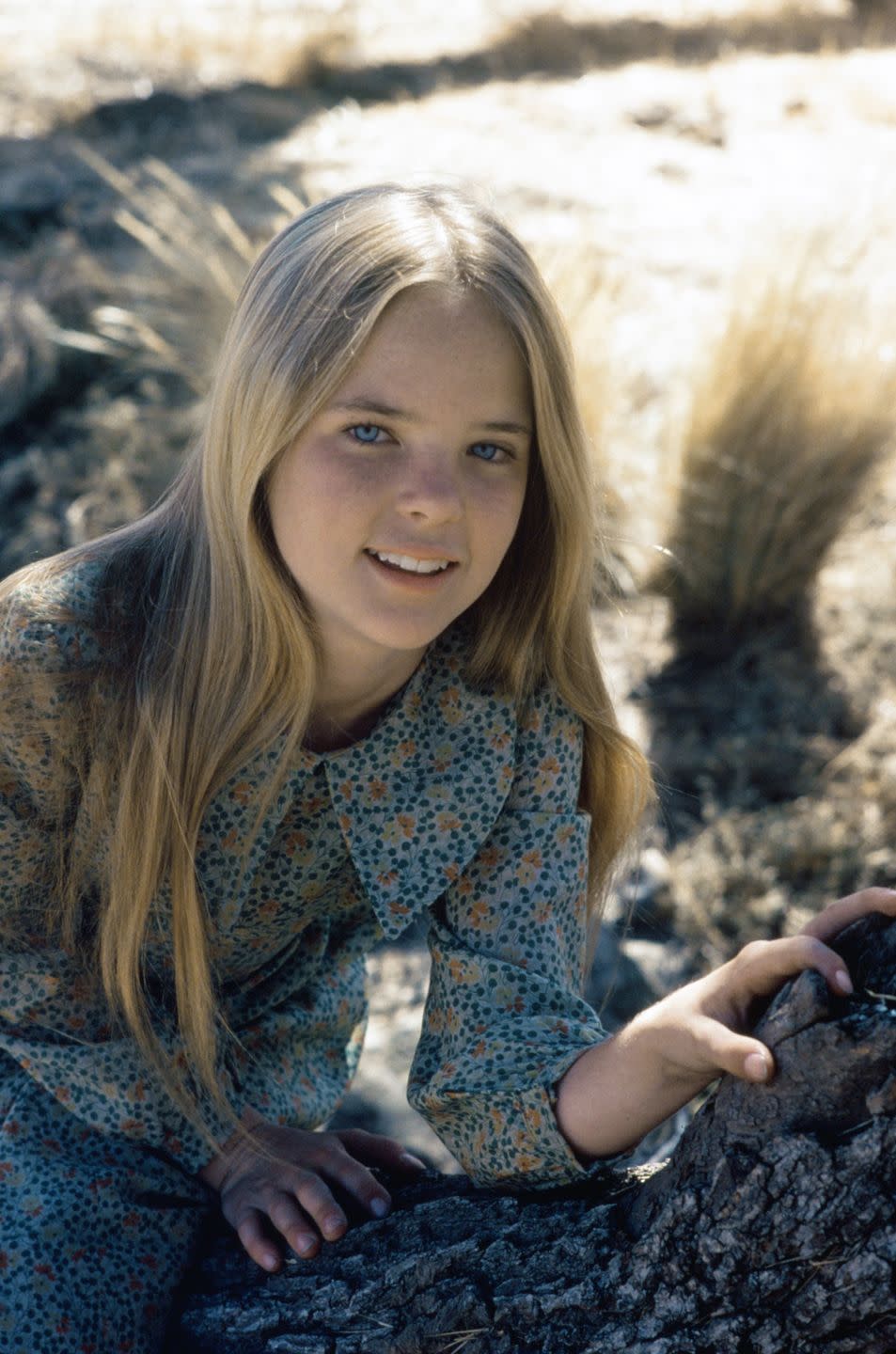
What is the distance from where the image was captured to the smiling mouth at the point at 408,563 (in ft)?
5.62

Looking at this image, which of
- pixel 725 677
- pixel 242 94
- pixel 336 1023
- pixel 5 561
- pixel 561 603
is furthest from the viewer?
pixel 242 94

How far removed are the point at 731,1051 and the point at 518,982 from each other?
41 centimetres

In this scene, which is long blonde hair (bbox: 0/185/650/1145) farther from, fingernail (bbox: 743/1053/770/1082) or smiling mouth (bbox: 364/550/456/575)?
fingernail (bbox: 743/1053/770/1082)

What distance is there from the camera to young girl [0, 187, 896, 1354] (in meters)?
1.70

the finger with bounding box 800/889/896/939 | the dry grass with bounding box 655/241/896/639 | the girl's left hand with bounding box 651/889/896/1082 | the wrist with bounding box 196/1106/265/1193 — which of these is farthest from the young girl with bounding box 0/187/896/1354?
the dry grass with bounding box 655/241/896/639

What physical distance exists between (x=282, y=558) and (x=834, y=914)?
0.76 meters

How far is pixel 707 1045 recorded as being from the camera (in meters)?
1.40

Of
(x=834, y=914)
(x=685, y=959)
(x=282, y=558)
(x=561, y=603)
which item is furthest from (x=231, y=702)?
(x=685, y=959)

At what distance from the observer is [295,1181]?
1802 millimetres

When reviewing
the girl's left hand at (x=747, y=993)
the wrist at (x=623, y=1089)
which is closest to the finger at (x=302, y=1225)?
the wrist at (x=623, y=1089)

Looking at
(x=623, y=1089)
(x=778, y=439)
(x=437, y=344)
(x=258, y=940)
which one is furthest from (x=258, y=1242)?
(x=778, y=439)

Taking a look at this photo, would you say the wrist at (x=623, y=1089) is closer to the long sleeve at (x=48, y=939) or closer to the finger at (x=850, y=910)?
the finger at (x=850, y=910)

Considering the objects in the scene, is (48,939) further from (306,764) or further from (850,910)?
(850,910)

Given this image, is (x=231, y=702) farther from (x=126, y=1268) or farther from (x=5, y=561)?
(x=5, y=561)
